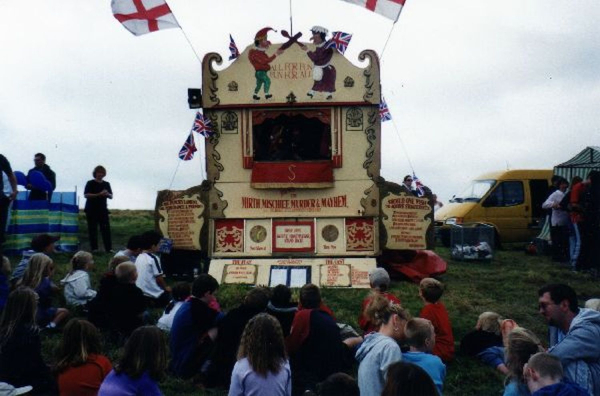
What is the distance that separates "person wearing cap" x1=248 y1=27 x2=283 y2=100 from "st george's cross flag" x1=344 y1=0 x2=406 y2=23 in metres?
1.86

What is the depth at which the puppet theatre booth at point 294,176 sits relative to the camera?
46.0 feet

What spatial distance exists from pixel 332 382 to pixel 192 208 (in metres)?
10.0

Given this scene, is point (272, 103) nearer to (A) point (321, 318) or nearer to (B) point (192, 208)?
(B) point (192, 208)

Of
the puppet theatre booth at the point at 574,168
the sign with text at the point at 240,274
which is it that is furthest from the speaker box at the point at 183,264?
the puppet theatre booth at the point at 574,168

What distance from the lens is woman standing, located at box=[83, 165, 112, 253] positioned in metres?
15.4

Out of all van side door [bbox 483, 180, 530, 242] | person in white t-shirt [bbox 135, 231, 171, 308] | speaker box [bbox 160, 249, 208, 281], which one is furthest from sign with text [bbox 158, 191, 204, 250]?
van side door [bbox 483, 180, 530, 242]

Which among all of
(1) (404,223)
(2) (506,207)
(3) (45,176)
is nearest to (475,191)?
(2) (506,207)

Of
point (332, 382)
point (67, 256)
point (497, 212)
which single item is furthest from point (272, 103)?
point (332, 382)

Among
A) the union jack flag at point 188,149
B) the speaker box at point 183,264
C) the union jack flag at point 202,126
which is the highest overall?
the union jack flag at point 202,126

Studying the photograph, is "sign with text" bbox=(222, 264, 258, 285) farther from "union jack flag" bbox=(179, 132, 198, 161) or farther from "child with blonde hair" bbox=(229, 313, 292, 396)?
"child with blonde hair" bbox=(229, 313, 292, 396)

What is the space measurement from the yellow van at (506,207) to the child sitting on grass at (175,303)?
11.1m

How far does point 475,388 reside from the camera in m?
8.30

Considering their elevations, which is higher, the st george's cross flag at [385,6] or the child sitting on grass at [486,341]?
the st george's cross flag at [385,6]

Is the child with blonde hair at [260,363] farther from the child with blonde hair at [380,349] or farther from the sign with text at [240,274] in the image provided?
the sign with text at [240,274]
